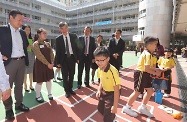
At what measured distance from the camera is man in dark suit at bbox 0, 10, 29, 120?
3658 mm

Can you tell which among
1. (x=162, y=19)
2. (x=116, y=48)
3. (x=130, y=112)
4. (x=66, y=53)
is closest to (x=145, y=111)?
(x=130, y=112)

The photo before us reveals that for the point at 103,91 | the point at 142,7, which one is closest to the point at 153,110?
the point at 103,91

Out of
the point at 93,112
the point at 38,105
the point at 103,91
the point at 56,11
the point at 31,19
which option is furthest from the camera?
the point at 56,11

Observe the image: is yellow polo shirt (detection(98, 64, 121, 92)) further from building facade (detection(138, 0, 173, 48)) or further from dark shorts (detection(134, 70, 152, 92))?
building facade (detection(138, 0, 173, 48))

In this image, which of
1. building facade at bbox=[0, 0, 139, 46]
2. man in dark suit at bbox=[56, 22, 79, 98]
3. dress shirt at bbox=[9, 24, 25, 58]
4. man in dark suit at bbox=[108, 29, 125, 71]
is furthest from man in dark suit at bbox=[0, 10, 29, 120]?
building facade at bbox=[0, 0, 139, 46]

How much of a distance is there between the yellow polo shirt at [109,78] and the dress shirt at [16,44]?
90.5 inches

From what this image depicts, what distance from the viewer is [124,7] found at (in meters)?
52.0

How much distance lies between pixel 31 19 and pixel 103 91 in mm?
51499

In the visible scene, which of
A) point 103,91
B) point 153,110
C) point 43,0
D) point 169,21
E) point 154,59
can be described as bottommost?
point 153,110

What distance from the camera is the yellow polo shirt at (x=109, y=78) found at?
2642mm

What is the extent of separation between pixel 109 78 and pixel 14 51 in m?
2.52

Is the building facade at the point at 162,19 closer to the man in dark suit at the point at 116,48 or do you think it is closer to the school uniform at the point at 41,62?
the man in dark suit at the point at 116,48

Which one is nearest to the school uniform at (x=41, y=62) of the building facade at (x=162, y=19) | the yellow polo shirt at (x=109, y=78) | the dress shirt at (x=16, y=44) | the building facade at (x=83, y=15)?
the dress shirt at (x=16, y=44)

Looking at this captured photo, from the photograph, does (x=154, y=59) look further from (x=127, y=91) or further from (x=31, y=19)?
(x=31, y=19)
